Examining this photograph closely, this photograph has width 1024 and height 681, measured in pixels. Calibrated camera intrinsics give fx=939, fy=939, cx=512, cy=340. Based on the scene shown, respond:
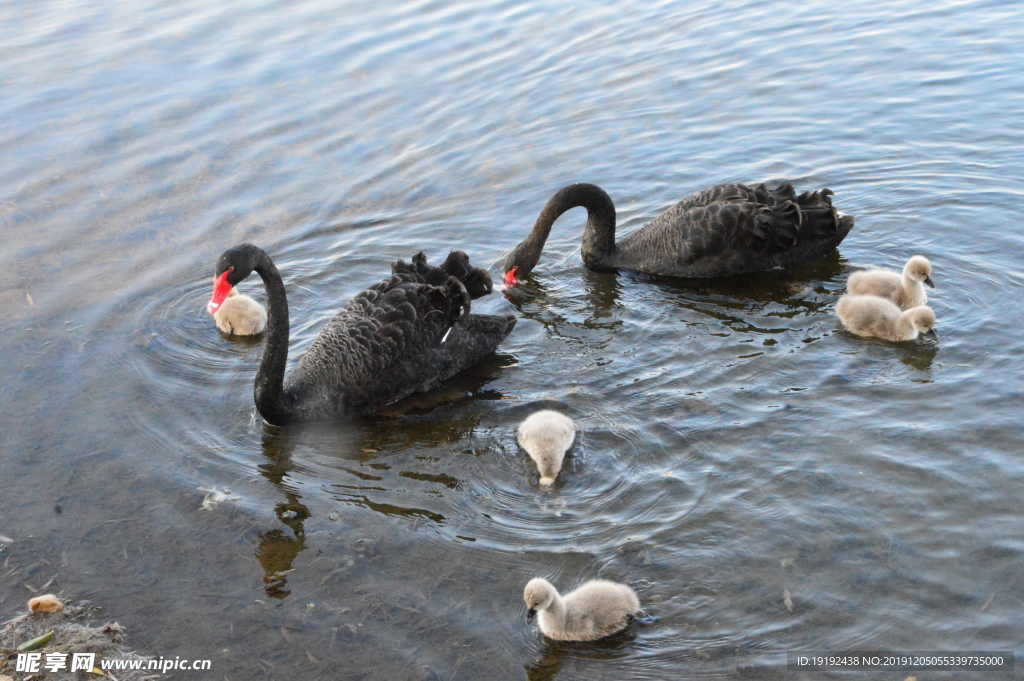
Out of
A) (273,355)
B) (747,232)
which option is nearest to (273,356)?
(273,355)

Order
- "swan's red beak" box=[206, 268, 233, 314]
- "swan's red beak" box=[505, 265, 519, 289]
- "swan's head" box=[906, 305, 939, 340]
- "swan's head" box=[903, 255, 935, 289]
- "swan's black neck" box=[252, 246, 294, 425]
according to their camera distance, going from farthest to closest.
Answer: "swan's red beak" box=[505, 265, 519, 289], "swan's head" box=[903, 255, 935, 289], "swan's head" box=[906, 305, 939, 340], "swan's black neck" box=[252, 246, 294, 425], "swan's red beak" box=[206, 268, 233, 314]

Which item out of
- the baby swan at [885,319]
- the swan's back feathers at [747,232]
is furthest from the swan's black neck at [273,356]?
the baby swan at [885,319]

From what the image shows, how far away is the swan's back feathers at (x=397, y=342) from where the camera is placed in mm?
5762

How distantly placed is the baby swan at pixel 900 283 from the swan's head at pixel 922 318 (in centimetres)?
36

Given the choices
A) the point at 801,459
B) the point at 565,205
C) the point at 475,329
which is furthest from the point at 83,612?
the point at 565,205

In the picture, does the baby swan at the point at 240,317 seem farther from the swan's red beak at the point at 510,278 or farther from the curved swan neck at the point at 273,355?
the swan's red beak at the point at 510,278

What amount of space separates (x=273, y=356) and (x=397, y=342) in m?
0.79

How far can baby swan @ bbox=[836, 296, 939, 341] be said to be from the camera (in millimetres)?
5746

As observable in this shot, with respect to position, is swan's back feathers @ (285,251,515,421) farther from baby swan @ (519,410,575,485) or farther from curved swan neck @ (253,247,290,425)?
baby swan @ (519,410,575,485)

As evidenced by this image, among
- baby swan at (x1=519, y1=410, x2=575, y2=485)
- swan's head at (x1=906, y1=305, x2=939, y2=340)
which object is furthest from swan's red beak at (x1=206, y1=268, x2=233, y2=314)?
swan's head at (x1=906, y1=305, x2=939, y2=340)

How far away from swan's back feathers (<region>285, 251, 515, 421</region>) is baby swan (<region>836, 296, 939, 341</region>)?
88.8 inches

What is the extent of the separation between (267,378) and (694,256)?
3363 mm

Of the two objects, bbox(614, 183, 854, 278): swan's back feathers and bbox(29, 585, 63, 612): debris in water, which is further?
bbox(614, 183, 854, 278): swan's back feathers

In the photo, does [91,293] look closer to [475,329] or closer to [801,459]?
[475,329]
